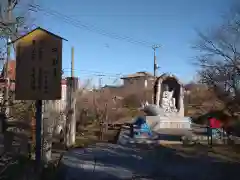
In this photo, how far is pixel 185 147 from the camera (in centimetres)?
1338

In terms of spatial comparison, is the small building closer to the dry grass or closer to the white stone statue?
the white stone statue

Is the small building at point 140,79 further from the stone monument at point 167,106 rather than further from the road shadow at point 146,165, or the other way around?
the road shadow at point 146,165

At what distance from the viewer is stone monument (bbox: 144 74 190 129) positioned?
20.7 meters

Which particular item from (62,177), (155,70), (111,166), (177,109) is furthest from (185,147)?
(155,70)

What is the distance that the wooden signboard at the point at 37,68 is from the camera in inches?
219

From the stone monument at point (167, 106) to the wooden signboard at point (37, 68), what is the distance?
49.4 ft

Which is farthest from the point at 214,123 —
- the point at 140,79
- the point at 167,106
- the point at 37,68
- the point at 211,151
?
the point at 140,79

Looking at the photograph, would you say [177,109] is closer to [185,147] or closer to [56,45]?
[185,147]

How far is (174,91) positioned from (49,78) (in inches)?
737

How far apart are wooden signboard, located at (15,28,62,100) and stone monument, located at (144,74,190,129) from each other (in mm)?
15061

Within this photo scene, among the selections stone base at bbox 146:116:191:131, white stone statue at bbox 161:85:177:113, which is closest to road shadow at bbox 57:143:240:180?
stone base at bbox 146:116:191:131

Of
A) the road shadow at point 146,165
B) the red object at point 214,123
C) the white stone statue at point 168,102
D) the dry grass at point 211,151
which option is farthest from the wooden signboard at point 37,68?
the white stone statue at point 168,102

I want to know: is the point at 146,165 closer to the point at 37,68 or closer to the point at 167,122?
the point at 37,68

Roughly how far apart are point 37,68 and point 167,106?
17.7m
